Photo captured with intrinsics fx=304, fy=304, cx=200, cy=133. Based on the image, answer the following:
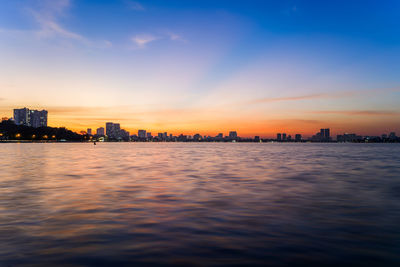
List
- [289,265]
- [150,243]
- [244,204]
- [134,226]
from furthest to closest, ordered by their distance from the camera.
Result: [244,204] → [134,226] → [150,243] → [289,265]

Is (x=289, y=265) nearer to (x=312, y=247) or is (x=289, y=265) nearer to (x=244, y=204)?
(x=312, y=247)

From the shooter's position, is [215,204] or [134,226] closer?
[134,226]

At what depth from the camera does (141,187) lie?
23.2 meters

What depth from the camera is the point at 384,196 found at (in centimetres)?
1981

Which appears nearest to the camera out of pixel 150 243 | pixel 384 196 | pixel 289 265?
pixel 289 265

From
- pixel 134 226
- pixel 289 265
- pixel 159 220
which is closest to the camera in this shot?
pixel 289 265

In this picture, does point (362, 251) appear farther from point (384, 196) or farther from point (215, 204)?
point (384, 196)

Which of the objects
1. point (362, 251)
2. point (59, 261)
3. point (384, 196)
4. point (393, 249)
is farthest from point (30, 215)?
point (384, 196)

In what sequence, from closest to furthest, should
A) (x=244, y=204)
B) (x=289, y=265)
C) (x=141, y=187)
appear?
(x=289, y=265) < (x=244, y=204) < (x=141, y=187)

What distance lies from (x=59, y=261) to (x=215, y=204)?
9669mm

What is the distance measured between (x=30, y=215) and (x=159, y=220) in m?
6.00

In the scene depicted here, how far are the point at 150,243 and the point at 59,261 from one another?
2.79m

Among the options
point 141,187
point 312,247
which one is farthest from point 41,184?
point 312,247

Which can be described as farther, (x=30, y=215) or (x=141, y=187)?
(x=141, y=187)
